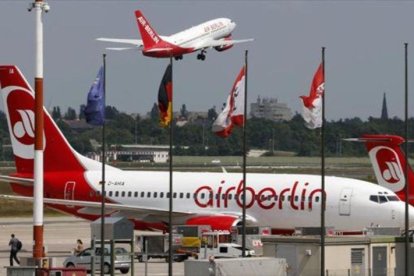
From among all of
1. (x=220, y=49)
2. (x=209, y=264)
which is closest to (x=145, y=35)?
(x=220, y=49)

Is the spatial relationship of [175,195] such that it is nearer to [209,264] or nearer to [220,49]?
[209,264]

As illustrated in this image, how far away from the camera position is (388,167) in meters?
74.8

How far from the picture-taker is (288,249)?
188 feet

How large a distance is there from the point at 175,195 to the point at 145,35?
47649 millimetres

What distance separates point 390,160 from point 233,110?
63.0 ft

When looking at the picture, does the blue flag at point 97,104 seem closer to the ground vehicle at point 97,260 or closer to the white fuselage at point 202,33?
the ground vehicle at point 97,260

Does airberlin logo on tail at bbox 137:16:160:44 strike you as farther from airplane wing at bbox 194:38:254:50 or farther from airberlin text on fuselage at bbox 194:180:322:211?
airberlin text on fuselage at bbox 194:180:322:211

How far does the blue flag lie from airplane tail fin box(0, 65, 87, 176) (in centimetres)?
1978

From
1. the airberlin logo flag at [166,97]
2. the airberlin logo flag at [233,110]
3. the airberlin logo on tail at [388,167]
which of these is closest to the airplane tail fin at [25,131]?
the airberlin logo on tail at [388,167]

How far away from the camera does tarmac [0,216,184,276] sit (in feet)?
205

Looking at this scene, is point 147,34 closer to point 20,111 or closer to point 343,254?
point 20,111

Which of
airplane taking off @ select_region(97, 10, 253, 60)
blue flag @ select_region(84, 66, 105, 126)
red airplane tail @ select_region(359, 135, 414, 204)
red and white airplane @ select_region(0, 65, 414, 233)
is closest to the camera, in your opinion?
blue flag @ select_region(84, 66, 105, 126)

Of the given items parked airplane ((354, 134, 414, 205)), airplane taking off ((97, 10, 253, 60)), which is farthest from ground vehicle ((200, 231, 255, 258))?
airplane taking off ((97, 10, 253, 60))

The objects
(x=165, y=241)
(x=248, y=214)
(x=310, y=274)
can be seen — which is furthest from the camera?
(x=248, y=214)
